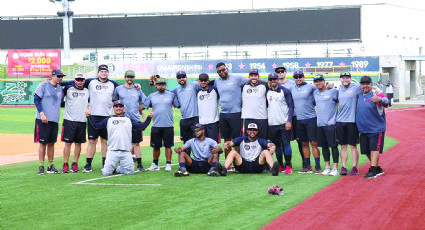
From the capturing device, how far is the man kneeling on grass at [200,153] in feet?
43.2

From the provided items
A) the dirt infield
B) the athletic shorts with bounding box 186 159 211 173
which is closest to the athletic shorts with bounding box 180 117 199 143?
A: the athletic shorts with bounding box 186 159 211 173

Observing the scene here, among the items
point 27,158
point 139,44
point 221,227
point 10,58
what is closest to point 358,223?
point 221,227

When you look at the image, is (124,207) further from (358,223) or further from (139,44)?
(139,44)

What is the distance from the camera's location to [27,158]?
1766 centimetres

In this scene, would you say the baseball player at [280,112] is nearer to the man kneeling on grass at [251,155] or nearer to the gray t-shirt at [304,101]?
the gray t-shirt at [304,101]

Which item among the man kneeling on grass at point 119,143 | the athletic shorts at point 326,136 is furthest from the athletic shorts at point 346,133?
the man kneeling on grass at point 119,143

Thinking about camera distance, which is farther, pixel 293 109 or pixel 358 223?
pixel 293 109

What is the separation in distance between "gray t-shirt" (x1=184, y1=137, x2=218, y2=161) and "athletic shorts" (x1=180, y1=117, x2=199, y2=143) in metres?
0.69

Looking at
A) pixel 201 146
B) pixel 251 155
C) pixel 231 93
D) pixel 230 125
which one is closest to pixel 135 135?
pixel 201 146

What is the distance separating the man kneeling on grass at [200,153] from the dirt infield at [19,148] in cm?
576

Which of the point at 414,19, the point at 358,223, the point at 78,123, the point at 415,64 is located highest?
the point at 414,19

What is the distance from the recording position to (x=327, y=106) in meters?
13.3

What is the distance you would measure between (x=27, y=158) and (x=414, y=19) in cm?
5687

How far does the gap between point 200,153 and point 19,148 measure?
370 inches
